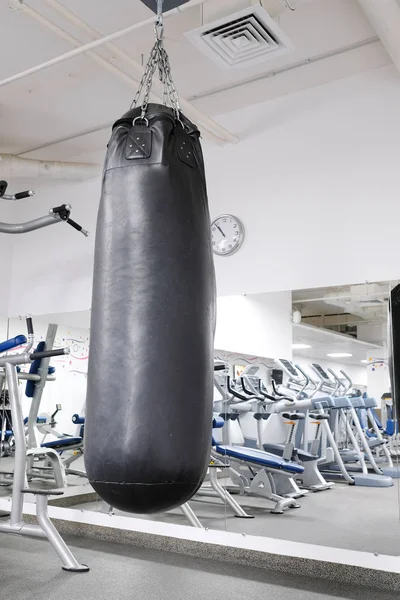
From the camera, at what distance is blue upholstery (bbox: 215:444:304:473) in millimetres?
4305

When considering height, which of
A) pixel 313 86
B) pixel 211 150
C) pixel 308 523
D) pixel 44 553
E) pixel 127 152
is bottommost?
pixel 44 553

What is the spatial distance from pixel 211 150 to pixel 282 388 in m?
2.03

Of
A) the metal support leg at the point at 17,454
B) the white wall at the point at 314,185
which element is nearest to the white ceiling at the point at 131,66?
the white wall at the point at 314,185

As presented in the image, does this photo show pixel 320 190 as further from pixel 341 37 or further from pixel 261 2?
pixel 261 2

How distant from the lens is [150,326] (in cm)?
151

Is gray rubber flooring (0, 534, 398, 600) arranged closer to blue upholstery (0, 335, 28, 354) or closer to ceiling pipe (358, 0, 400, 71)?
blue upholstery (0, 335, 28, 354)


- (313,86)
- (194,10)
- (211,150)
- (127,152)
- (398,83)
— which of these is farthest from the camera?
(211,150)

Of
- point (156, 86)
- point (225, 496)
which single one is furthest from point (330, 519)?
point (156, 86)

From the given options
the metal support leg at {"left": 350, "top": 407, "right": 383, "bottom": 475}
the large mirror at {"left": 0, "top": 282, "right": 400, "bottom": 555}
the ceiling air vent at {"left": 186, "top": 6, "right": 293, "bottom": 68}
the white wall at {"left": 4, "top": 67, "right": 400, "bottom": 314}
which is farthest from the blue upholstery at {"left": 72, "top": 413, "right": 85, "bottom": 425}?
the ceiling air vent at {"left": 186, "top": 6, "right": 293, "bottom": 68}

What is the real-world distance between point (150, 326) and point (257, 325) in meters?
2.96

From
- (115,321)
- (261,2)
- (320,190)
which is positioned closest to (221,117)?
(320,190)

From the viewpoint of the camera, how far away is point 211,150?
16.1ft

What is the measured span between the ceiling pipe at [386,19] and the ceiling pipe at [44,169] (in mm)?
2807

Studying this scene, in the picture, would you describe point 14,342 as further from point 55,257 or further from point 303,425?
point 303,425
